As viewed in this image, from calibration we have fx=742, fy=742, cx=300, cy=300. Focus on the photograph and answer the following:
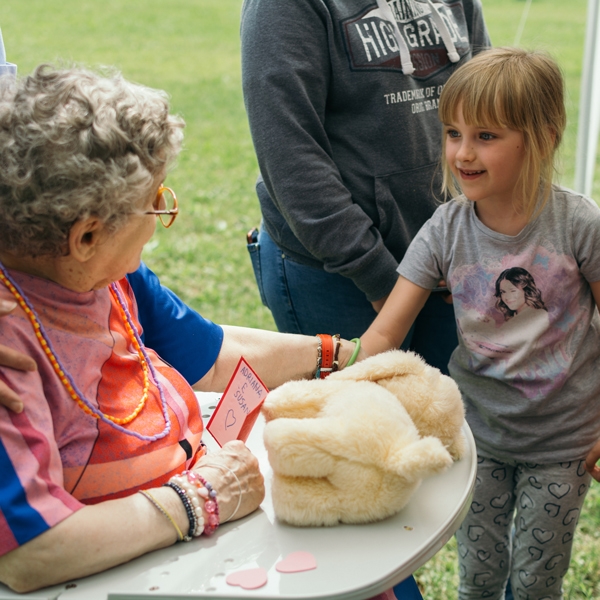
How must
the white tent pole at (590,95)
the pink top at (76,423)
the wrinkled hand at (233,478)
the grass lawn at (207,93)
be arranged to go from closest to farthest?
the pink top at (76,423)
the wrinkled hand at (233,478)
the grass lawn at (207,93)
the white tent pole at (590,95)

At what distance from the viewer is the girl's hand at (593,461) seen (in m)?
1.73

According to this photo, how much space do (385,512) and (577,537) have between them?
172cm

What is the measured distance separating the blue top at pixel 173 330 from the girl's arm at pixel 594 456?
879mm

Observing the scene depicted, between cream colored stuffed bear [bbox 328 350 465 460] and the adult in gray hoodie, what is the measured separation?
424mm

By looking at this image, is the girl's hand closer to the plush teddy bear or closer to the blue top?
the plush teddy bear

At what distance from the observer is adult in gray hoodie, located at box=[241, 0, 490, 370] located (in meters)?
1.79

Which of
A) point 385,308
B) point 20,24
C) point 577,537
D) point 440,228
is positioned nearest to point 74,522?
point 385,308

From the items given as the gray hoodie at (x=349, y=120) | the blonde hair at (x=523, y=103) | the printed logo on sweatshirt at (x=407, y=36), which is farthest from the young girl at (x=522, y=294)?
the printed logo on sweatshirt at (x=407, y=36)

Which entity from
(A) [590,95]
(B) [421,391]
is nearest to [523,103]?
(B) [421,391]

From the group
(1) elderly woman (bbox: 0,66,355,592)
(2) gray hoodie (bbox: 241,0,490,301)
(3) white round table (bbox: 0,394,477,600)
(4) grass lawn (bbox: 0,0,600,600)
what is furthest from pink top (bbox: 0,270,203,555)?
(2) gray hoodie (bbox: 241,0,490,301)

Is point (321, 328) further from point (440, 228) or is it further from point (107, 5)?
point (107, 5)

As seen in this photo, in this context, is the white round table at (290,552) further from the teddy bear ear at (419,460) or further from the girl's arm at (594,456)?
the girl's arm at (594,456)

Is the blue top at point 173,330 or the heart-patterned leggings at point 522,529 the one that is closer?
the blue top at point 173,330

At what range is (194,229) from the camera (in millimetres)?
6027
